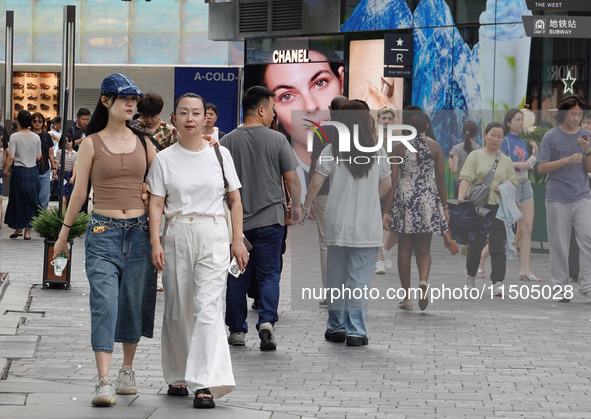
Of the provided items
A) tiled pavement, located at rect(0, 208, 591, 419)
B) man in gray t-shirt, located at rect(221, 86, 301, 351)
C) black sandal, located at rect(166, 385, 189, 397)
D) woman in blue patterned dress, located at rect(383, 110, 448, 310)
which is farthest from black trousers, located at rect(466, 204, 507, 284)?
black sandal, located at rect(166, 385, 189, 397)

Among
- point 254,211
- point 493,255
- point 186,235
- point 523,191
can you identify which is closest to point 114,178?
point 186,235

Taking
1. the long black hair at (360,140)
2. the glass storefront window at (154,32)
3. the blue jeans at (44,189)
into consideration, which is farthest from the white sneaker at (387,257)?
the glass storefront window at (154,32)

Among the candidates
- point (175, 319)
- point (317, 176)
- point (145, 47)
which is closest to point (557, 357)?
point (317, 176)

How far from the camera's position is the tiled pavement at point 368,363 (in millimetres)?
6730

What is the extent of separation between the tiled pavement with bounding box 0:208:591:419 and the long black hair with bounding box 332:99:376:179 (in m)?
1.32

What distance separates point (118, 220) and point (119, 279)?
35cm

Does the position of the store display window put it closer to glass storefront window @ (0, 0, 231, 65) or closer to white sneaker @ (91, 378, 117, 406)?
glass storefront window @ (0, 0, 231, 65)

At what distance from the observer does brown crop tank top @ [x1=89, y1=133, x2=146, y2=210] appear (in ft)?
22.7

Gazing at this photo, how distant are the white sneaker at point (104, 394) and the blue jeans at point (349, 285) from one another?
2.89 metres

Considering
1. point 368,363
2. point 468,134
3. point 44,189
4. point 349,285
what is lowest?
point 368,363

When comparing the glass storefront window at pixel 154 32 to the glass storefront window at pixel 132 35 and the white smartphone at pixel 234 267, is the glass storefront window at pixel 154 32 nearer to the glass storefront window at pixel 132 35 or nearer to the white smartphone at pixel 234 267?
the glass storefront window at pixel 132 35

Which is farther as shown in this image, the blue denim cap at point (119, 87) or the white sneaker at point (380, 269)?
the white sneaker at point (380, 269)

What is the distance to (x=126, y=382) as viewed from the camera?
277 inches

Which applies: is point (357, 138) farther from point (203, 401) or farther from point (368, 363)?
point (203, 401)
